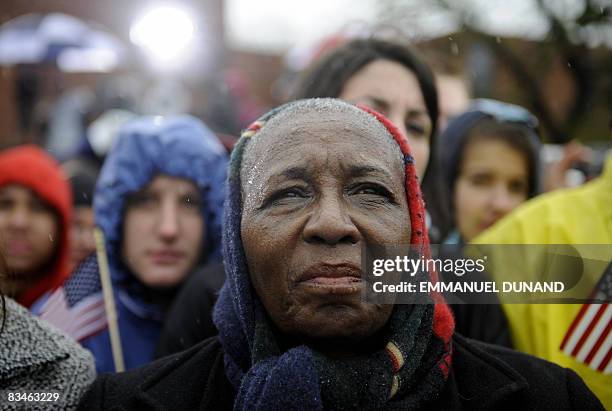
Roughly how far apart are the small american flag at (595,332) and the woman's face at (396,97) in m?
0.86

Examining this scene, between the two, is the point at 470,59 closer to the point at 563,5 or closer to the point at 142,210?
the point at 563,5

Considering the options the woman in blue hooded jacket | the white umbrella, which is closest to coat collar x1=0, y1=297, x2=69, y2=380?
the woman in blue hooded jacket

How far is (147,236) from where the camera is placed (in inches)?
107

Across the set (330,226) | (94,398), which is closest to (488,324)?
(330,226)

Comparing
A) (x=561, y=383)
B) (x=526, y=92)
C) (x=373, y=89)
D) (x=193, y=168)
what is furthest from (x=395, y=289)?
(x=526, y=92)

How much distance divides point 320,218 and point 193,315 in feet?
3.17

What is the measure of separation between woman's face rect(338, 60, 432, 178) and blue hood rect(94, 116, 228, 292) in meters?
0.68

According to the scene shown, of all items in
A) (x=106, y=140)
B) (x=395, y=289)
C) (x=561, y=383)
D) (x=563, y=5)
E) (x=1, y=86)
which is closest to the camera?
(x=395, y=289)

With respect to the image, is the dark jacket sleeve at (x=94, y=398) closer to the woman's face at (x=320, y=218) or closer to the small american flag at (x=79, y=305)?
the woman's face at (x=320, y=218)

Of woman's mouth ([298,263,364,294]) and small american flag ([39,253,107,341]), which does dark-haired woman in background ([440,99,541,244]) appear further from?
woman's mouth ([298,263,364,294])

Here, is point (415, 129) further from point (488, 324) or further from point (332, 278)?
point (332, 278)

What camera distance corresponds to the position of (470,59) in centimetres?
1750

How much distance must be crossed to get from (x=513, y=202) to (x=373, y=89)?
3.48 ft

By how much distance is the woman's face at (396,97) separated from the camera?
8.52 ft
